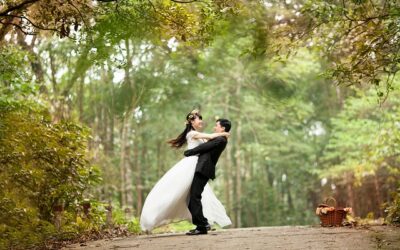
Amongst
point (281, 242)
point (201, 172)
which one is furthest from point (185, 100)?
point (281, 242)

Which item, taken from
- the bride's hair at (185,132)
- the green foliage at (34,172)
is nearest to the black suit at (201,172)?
the bride's hair at (185,132)

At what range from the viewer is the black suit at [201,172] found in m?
9.42

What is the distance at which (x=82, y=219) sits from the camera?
37.5ft

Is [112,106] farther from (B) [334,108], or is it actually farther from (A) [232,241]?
(B) [334,108]

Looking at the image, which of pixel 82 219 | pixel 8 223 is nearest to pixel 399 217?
pixel 82 219

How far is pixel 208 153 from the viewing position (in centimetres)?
959

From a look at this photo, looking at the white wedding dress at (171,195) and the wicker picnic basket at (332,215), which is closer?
the white wedding dress at (171,195)

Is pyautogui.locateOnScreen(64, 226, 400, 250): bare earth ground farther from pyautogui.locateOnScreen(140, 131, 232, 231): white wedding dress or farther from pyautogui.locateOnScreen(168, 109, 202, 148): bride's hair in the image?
pyautogui.locateOnScreen(168, 109, 202, 148): bride's hair

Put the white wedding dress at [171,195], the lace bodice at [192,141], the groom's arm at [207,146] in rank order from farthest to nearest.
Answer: the lace bodice at [192,141], the white wedding dress at [171,195], the groom's arm at [207,146]

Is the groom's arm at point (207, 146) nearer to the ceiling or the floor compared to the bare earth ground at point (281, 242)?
nearer to the ceiling

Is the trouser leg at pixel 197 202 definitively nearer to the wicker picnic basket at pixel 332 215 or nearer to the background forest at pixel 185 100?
the background forest at pixel 185 100

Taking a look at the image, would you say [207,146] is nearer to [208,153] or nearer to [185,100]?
[208,153]

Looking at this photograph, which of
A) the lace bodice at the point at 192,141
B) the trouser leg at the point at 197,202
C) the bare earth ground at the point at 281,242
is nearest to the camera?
the bare earth ground at the point at 281,242

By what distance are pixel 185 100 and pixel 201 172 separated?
69.6ft
